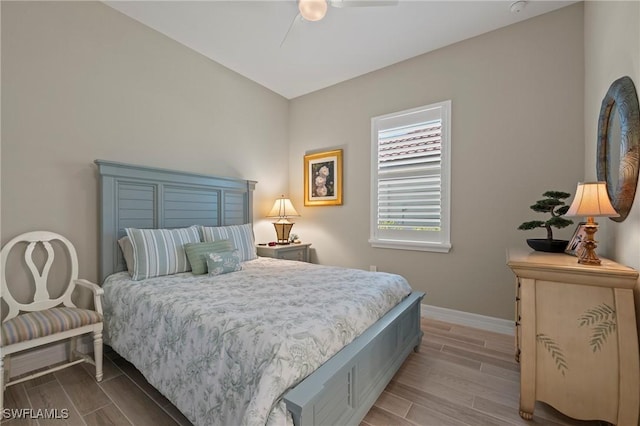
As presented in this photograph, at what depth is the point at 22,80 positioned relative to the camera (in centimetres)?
202

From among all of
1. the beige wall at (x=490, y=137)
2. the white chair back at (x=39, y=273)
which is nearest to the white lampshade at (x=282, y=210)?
the beige wall at (x=490, y=137)

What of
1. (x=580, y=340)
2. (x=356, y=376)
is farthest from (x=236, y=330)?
(x=580, y=340)

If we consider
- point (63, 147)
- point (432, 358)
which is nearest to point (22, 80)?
point (63, 147)

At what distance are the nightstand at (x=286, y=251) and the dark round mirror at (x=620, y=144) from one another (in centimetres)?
295

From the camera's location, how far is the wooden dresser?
51.7 inches

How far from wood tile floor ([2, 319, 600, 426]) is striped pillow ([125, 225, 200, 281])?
28.9 inches

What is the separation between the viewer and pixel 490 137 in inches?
109

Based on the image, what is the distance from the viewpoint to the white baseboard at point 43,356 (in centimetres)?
196

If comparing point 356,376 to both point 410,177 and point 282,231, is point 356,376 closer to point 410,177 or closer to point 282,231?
point 410,177

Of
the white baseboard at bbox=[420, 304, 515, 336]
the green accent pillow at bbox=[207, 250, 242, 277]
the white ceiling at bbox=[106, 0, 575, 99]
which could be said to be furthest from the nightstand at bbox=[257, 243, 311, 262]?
the white ceiling at bbox=[106, 0, 575, 99]

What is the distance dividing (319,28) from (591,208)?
262 cm

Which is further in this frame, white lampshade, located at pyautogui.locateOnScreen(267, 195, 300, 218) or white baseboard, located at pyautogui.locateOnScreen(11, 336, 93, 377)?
white lampshade, located at pyautogui.locateOnScreen(267, 195, 300, 218)

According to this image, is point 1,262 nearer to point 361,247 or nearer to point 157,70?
point 157,70

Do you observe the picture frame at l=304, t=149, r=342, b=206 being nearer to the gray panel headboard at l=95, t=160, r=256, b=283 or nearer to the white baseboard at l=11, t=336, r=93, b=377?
the gray panel headboard at l=95, t=160, r=256, b=283
